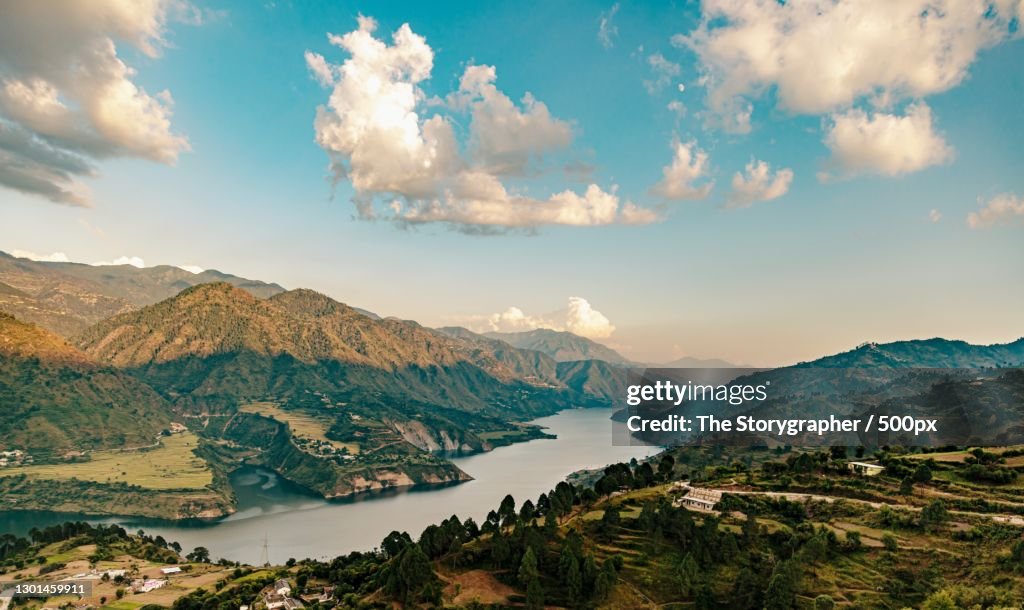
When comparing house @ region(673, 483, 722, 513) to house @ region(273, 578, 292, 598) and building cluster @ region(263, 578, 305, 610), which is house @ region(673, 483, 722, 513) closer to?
building cluster @ region(263, 578, 305, 610)

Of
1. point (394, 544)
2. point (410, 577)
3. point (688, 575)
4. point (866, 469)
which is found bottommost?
point (394, 544)

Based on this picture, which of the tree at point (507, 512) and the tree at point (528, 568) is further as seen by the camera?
the tree at point (507, 512)

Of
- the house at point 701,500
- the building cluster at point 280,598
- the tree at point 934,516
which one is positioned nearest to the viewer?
the tree at point 934,516

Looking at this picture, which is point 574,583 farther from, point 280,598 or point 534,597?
point 280,598

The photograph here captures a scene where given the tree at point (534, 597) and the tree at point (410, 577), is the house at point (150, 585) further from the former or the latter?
the tree at point (534, 597)

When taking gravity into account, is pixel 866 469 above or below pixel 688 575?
above

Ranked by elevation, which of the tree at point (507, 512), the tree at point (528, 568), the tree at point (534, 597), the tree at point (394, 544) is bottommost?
the tree at point (394, 544)

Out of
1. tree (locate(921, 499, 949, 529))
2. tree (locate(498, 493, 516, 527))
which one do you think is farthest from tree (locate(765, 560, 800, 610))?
tree (locate(498, 493, 516, 527))

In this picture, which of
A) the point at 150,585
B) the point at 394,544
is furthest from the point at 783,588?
the point at 150,585

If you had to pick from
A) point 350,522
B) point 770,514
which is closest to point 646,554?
point 770,514

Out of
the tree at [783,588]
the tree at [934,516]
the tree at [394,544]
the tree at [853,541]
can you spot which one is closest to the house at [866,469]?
the tree at [934,516]
